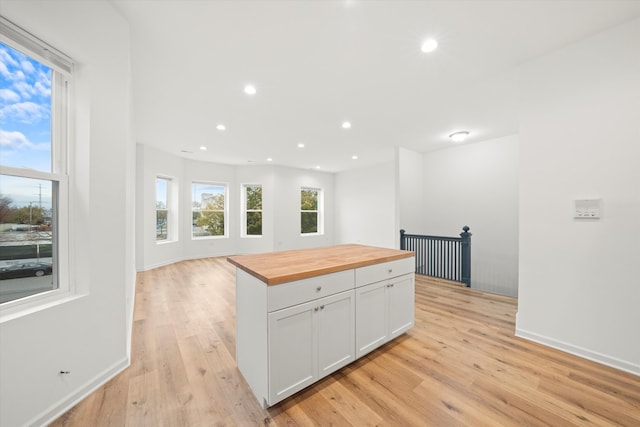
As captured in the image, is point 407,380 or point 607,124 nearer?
point 407,380

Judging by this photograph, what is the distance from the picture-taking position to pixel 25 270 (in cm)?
143

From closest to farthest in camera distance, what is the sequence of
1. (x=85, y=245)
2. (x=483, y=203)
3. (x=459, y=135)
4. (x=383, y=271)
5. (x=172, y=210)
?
(x=85, y=245), (x=383, y=271), (x=459, y=135), (x=483, y=203), (x=172, y=210)

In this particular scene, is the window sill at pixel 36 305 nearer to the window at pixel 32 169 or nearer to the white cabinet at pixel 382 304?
the window at pixel 32 169

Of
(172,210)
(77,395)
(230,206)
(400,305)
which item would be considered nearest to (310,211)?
(230,206)

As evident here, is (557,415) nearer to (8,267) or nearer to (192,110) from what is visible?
(8,267)

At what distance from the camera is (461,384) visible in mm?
1729

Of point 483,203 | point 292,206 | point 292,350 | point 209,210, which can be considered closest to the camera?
point 292,350

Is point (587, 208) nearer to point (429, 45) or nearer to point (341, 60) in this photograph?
point (429, 45)

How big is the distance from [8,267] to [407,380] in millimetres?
2673

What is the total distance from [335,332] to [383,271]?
70cm

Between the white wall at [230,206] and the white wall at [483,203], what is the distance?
3.81 m

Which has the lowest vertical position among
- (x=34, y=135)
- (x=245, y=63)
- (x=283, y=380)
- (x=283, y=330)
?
(x=283, y=380)

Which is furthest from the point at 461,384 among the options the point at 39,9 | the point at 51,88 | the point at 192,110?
the point at 192,110

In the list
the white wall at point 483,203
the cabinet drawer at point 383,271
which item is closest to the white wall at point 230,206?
the white wall at point 483,203
